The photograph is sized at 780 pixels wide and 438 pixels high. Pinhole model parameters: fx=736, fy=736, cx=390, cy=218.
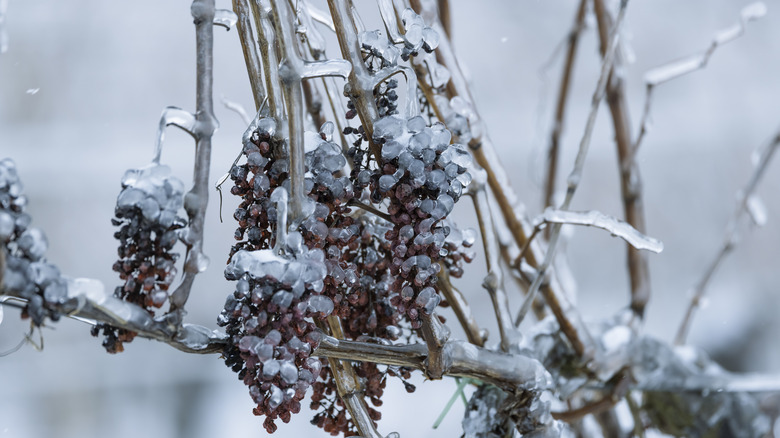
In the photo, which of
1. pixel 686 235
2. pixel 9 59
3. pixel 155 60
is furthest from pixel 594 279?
pixel 9 59

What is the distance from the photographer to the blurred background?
4.00ft

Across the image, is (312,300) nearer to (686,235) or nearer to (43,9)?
(43,9)

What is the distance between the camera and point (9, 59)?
3.96 ft

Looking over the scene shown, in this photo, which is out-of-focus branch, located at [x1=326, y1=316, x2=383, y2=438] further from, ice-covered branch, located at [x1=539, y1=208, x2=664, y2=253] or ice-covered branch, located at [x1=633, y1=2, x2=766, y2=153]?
ice-covered branch, located at [x1=633, y1=2, x2=766, y2=153]

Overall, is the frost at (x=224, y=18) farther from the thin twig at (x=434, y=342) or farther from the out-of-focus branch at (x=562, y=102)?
the out-of-focus branch at (x=562, y=102)

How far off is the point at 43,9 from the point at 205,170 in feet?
3.87

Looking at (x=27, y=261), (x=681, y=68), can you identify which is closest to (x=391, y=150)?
(x=27, y=261)

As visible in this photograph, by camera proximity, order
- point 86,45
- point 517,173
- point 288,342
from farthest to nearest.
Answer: point 517,173 < point 86,45 < point 288,342

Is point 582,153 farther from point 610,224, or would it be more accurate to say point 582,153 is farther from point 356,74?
point 356,74

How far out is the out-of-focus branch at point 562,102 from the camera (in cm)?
66

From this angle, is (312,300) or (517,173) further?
(517,173)

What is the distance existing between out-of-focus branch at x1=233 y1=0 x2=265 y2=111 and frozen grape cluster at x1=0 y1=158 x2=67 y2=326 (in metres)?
0.09

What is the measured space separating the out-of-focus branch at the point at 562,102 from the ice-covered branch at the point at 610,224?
1.13 ft

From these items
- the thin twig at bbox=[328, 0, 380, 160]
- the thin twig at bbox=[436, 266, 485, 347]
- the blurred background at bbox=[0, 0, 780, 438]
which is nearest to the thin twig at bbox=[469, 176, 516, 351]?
the thin twig at bbox=[436, 266, 485, 347]
